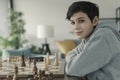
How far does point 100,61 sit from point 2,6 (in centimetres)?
566

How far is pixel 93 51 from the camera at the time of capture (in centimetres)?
128

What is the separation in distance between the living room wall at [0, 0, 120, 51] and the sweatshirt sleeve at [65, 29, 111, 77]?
5.33 m

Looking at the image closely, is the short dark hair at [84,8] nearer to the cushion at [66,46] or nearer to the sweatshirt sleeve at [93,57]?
the sweatshirt sleeve at [93,57]

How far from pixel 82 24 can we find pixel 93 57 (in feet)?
0.66

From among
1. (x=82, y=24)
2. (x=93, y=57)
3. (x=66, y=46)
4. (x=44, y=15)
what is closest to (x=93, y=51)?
(x=93, y=57)

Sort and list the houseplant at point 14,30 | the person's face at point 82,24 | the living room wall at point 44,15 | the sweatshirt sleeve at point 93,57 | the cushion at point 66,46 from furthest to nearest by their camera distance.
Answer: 1. the living room wall at point 44,15
2. the houseplant at point 14,30
3. the cushion at point 66,46
4. the person's face at point 82,24
5. the sweatshirt sleeve at point 93,57

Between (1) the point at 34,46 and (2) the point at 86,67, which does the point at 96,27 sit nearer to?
(2) the point at 86,67

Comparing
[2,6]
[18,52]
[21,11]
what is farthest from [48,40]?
[18,52]

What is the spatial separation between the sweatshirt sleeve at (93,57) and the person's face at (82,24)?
9 centimetres

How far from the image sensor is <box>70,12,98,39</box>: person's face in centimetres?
138

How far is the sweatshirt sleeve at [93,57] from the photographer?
1275mm

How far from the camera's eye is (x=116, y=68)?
130 cm

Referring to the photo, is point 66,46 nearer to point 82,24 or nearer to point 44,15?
point 44,15

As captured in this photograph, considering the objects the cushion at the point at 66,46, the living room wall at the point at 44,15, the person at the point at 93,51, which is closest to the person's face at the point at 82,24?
the person at the point at 93,51
